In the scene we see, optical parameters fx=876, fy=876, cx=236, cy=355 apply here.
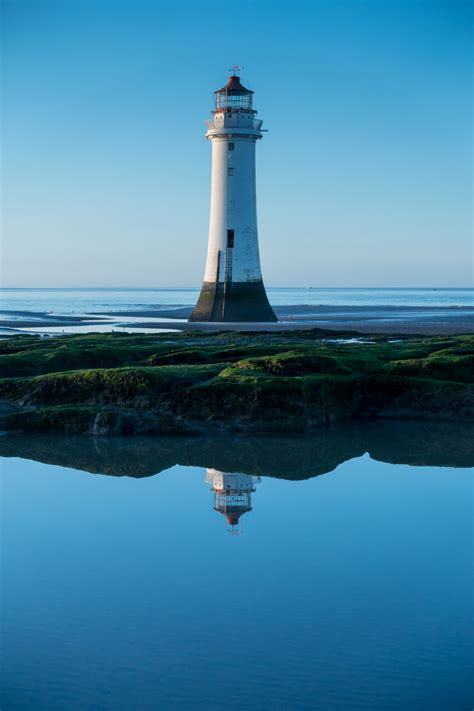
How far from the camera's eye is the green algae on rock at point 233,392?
1658 cm

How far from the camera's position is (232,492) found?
1254cm

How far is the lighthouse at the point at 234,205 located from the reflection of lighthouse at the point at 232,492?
29234mm

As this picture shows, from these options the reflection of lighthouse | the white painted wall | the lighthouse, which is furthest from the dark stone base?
the reflection of lighthouse

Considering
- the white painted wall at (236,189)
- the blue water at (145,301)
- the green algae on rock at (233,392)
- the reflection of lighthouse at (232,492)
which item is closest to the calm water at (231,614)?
the reflection of lighthouse at (232,492)

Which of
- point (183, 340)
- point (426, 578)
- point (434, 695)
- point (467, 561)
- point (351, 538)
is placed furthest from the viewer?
point (183, 340)

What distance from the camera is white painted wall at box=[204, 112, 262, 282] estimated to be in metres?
41.9

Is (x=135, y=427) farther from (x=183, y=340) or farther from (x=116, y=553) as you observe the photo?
(x=183, y=340)

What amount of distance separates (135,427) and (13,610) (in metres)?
8.39

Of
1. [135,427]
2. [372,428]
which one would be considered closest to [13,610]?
[135,427]

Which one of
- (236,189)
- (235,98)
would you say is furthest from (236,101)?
(236,189)

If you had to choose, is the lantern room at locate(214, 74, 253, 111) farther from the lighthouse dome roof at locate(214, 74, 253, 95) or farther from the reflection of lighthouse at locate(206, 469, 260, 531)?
the reflection of lighthouse at locate(206, 469, 260, 531)

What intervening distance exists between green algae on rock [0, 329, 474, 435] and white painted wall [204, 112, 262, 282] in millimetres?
21075

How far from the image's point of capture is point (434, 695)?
249 inches

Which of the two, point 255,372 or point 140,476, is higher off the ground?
point 255,372
